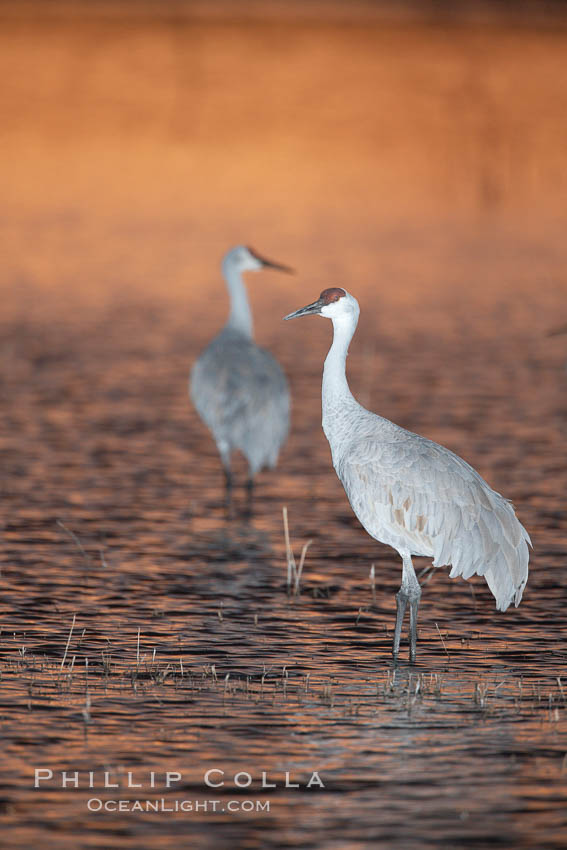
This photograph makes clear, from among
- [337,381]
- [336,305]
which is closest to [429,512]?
[337,381]

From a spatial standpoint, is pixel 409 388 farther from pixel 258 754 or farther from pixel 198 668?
pixel 258 754

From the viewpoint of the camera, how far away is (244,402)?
14445 millimetres

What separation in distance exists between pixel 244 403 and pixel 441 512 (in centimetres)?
533

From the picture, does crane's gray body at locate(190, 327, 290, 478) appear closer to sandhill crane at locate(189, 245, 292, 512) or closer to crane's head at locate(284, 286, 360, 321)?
sandhill crane at locate(189, 245, 292, 512)

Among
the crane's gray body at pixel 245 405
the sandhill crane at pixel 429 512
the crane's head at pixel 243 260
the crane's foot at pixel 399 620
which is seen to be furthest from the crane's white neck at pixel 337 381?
the crane's head at pixel 243 260

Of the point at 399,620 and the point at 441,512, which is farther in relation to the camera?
the point at 399,620

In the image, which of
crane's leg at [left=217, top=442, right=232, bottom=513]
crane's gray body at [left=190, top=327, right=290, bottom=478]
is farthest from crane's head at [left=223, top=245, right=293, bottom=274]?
crane's leg at [left=217, top=442, right=232, bottom=513]

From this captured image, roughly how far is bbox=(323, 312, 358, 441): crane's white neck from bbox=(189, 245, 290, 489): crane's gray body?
13.8ft

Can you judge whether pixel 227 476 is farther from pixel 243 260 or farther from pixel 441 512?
pixel 441 512

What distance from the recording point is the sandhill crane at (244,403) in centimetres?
1441

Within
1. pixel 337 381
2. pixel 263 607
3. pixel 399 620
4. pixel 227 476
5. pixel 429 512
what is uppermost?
pixel 337 381

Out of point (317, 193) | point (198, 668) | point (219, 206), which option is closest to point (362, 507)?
point (198, 668)

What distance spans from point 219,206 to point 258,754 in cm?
3886

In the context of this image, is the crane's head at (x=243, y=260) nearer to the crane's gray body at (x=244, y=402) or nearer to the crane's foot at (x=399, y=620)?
the crane's gray body at (x=244, y=402)
